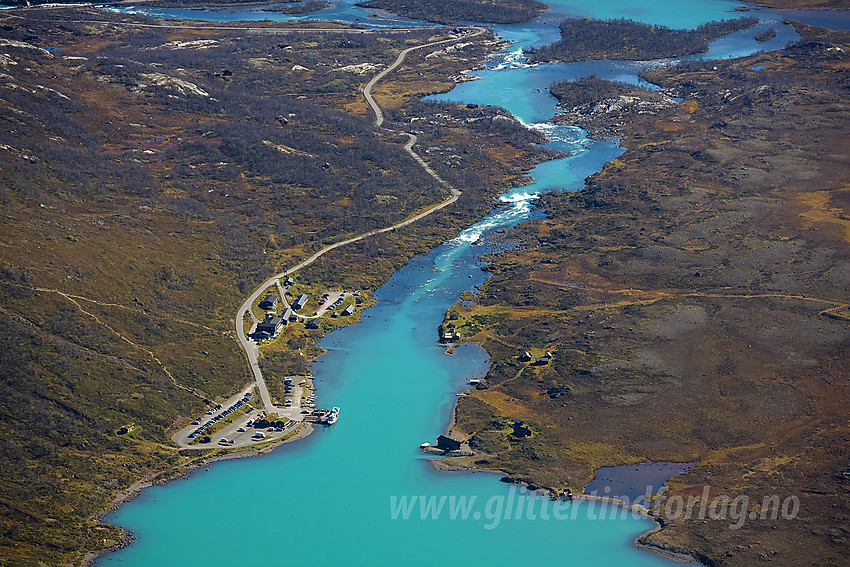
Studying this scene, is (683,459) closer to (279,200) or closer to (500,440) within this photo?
(500,440)

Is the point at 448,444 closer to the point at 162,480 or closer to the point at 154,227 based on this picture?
the point at 162,480

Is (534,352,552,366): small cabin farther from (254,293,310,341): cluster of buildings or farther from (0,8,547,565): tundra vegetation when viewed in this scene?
(254,293,310,341): cluster of buildings

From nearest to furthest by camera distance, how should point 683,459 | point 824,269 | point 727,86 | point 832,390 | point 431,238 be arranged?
point 683,459, point 832,390, point 824,269, point 431,238, point 727,86

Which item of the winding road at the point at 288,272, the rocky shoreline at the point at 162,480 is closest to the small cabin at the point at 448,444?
the rocky shoreline at the point at 162,480

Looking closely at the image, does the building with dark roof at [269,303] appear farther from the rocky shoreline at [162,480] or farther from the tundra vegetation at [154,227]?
the rocky shoreline at [162,480]

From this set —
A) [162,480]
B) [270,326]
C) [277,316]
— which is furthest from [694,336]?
[162,480]

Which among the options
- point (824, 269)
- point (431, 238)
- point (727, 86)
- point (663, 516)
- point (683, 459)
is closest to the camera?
point (663, 516)

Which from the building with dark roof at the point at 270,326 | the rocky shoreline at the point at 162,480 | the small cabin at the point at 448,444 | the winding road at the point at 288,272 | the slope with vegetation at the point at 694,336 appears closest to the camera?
the rocky shoreline at the point at 162,480

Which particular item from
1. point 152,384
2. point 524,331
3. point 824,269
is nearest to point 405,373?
point 524,331
